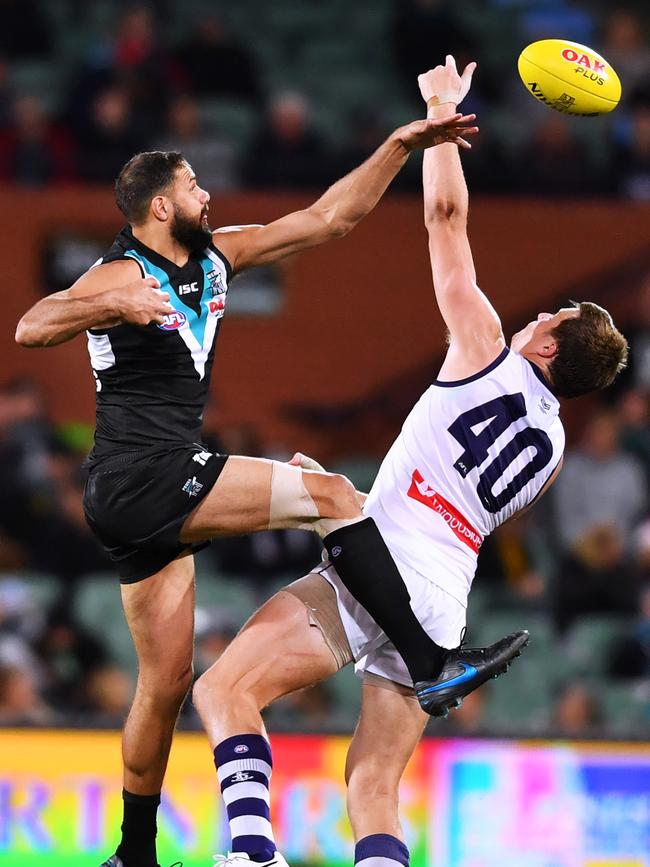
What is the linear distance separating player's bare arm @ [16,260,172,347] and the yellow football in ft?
4.97

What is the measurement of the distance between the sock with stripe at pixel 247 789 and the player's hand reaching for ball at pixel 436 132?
1.97 metres

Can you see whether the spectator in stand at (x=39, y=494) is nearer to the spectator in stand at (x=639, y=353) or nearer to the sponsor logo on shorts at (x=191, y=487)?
the spectator in stand at (x=639, y=353)

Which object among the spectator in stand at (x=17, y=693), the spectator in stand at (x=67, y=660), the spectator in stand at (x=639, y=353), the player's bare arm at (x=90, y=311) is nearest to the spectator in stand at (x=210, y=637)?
the spectator in stand at (x=67, y=660)

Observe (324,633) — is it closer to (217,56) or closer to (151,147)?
(151,147)

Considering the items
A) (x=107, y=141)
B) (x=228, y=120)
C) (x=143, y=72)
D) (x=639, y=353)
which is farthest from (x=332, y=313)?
(x=143, y=72)

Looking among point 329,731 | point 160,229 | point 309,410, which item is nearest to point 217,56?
point 309,410

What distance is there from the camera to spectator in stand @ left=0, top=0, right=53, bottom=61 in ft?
37.2

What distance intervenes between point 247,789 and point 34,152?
21.3ft

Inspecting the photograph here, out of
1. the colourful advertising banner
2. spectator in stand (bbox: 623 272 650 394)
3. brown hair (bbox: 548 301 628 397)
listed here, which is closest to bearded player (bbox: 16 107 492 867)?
brown hair (bbox: 548 301 628 397)

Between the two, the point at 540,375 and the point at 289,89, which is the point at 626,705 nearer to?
the point at 540,375

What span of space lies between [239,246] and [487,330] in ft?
3.06

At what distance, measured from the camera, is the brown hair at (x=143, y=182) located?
5.01 m

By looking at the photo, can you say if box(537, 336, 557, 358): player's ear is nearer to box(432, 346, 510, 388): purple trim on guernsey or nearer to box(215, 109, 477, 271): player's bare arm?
box(432, 346, 510, 388): purple trim on guernsey

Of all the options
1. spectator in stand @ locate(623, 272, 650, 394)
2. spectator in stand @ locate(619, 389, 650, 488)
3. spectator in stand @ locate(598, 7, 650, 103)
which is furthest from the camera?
spectator in stand @ locate(598, 7, 650, 103)
